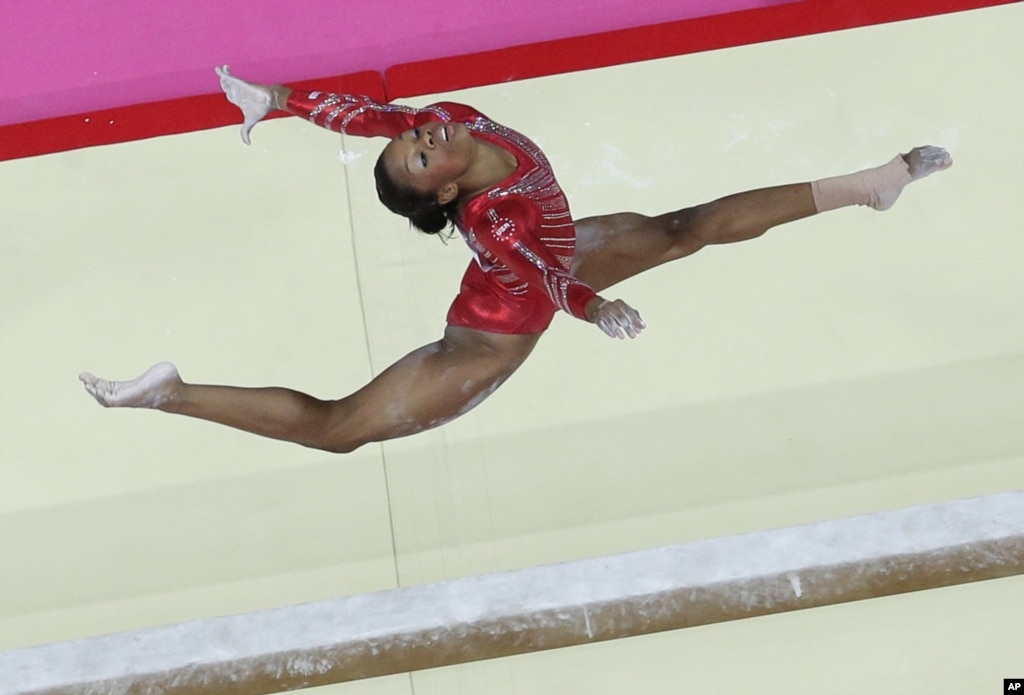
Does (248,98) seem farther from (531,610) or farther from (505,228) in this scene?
(531,610)

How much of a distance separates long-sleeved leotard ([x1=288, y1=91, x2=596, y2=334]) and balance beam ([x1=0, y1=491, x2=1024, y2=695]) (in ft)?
1.53

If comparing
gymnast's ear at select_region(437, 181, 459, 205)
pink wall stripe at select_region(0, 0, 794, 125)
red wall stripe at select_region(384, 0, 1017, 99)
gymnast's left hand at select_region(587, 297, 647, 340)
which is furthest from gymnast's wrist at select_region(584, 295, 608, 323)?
pink wall stripe at select_region(0, 0, 794, 125)

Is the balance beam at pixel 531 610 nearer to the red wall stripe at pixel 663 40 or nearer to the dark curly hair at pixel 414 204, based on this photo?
the dark curly hair at pixel 414 204

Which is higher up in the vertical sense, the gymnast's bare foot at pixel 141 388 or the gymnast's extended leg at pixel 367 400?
the gymnast's bare foot at pixel 141 388

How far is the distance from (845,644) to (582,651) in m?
0.51

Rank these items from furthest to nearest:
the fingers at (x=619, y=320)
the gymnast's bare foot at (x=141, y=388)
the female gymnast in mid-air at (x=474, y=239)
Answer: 1. the gymnast's bare foot at (x=141, y=388)
2. the female gymnast in mid-air at (x=474, y=239)
3. the fingers at (x=619, y=320)

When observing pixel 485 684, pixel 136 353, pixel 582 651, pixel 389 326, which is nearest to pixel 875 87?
pixel 389 326

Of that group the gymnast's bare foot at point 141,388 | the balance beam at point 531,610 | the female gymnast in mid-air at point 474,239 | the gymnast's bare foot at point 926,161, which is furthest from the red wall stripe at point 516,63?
the balance beam at point 531,610

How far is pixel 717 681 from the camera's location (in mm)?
2064

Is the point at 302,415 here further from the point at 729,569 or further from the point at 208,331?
the point at 729,569

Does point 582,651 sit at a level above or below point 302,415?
below

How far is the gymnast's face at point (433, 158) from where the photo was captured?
74.1 inches

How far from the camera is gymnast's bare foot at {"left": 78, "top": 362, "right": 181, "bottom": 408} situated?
2.06 metres

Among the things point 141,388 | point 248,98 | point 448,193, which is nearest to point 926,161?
point 448,193
